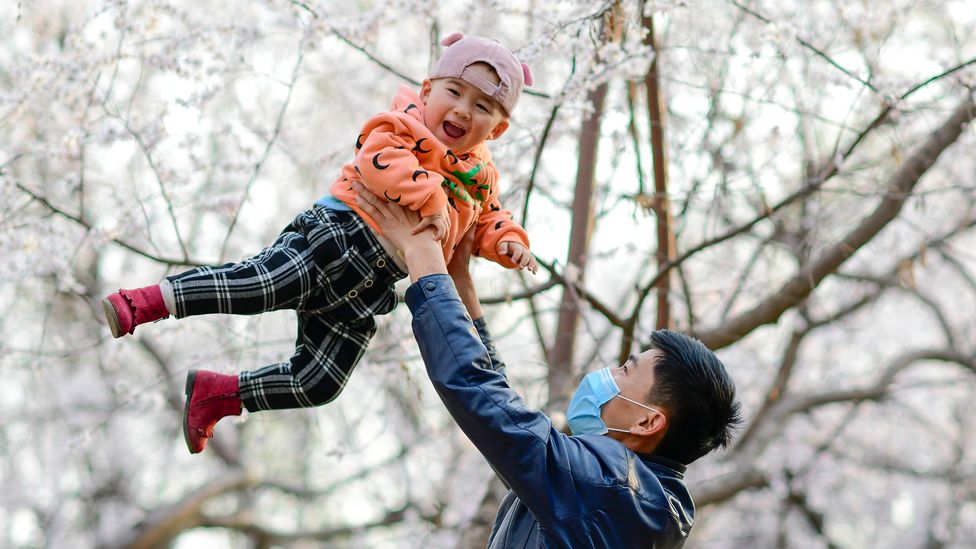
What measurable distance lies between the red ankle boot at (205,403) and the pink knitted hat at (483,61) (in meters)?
0.95

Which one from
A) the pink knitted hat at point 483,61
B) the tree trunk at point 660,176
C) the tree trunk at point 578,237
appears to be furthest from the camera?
the tree trunk at point 578,237

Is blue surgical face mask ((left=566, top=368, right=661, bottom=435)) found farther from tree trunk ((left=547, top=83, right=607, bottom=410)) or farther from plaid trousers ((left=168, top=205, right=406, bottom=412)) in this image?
tree trunk ((left=547, top=83, right=607, bottom=410))

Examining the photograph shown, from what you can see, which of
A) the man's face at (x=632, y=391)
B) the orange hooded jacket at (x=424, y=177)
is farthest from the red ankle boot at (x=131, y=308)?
the man's face at (x=632, y=391)

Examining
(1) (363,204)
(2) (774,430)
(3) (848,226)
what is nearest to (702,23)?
(3) (848,226)

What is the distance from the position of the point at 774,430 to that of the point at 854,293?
2523 millimetres

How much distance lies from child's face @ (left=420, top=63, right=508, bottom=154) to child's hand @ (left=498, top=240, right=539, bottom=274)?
0.27 m

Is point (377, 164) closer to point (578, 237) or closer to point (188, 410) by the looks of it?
point (188, 410)

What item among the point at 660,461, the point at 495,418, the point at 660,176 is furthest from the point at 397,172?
the point at 660,176

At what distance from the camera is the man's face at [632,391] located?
2.38 meters

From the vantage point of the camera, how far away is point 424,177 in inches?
92.8

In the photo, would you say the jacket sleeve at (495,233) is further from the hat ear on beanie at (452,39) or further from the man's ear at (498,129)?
the hat ear on beanie at (452,39)

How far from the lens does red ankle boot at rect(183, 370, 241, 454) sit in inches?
102

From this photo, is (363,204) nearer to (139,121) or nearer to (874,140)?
(139,121)

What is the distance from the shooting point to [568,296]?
4.83m
